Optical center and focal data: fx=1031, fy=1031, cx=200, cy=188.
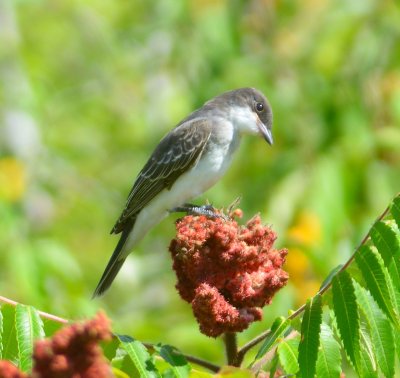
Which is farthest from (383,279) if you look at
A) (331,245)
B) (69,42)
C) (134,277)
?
(69,42)

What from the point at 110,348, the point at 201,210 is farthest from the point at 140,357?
the point at 201,210

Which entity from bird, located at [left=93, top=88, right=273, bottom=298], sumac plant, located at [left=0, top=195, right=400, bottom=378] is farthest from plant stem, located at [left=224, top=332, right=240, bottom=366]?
bird, located at [left=93, top=88, right=273, bottom=298]

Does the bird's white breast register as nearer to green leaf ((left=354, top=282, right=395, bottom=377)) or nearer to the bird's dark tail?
the bird's dark tail

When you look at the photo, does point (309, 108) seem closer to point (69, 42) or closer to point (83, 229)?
point (83, 229)

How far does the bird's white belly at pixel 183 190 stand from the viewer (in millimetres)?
5887

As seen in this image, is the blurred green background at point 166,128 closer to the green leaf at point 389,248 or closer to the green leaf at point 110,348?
the green leaf at point 389,248

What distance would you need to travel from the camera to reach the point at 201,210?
5289 millimetres

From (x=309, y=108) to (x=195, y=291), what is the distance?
5.07m

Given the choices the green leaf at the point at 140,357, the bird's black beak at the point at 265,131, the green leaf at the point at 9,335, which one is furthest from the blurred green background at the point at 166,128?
the green leaf at the point at 9,335

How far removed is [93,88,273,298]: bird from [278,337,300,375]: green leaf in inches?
93.6

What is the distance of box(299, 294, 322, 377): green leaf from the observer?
3195 millimetres

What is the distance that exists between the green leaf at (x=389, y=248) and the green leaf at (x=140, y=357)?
84 cm

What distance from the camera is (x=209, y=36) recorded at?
28.7ft

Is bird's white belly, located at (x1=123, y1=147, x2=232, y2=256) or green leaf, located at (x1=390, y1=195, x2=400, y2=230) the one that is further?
bird's white belly, located at (x1=123, y1=147, x2=232, y2=256)
